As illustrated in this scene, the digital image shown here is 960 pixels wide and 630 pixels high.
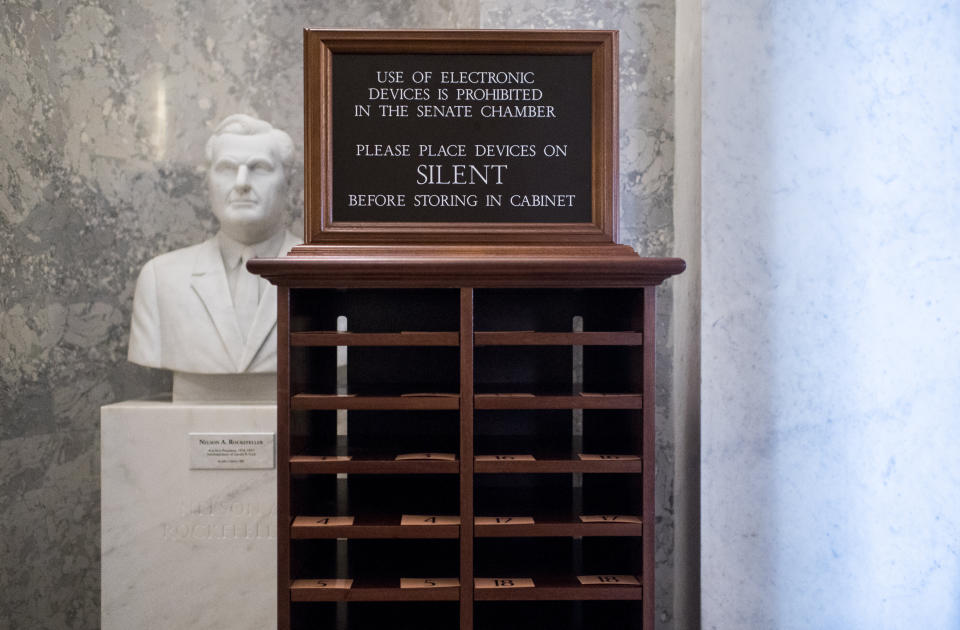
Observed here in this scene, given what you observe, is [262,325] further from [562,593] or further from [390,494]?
[562,593]

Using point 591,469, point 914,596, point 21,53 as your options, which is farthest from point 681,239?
point 21,53

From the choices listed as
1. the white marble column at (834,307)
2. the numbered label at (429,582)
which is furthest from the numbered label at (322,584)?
the white marble column at (834,307)

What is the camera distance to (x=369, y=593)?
1.40 metres

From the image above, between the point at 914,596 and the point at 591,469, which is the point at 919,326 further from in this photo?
the point at 591,469

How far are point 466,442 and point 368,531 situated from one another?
283 millimetres

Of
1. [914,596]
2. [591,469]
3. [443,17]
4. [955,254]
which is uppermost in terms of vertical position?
[443,17]

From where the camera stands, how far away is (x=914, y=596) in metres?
1.87

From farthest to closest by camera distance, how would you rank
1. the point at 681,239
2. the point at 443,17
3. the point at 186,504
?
the point at 443,17, the point at 681,239, the point at 186,504

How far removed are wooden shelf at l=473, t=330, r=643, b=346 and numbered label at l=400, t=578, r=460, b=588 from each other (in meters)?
0.52

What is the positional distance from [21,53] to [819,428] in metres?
3.02

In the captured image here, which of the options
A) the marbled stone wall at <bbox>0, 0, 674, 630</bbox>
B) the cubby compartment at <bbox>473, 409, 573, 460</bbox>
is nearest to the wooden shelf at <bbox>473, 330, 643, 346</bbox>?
the cubby compartment at <bbox>473, 409, 573, 460</bbox>

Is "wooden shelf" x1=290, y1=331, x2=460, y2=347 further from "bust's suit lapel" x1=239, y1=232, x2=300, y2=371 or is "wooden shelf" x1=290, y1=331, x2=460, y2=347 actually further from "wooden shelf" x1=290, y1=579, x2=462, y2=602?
"bust's suit lapel" x1=239, y1=232, x2=300, y2=371

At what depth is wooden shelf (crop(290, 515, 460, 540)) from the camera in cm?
139

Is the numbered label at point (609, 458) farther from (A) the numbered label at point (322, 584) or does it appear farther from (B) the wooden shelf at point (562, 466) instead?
(A) the numbered label at point (322, 584)
